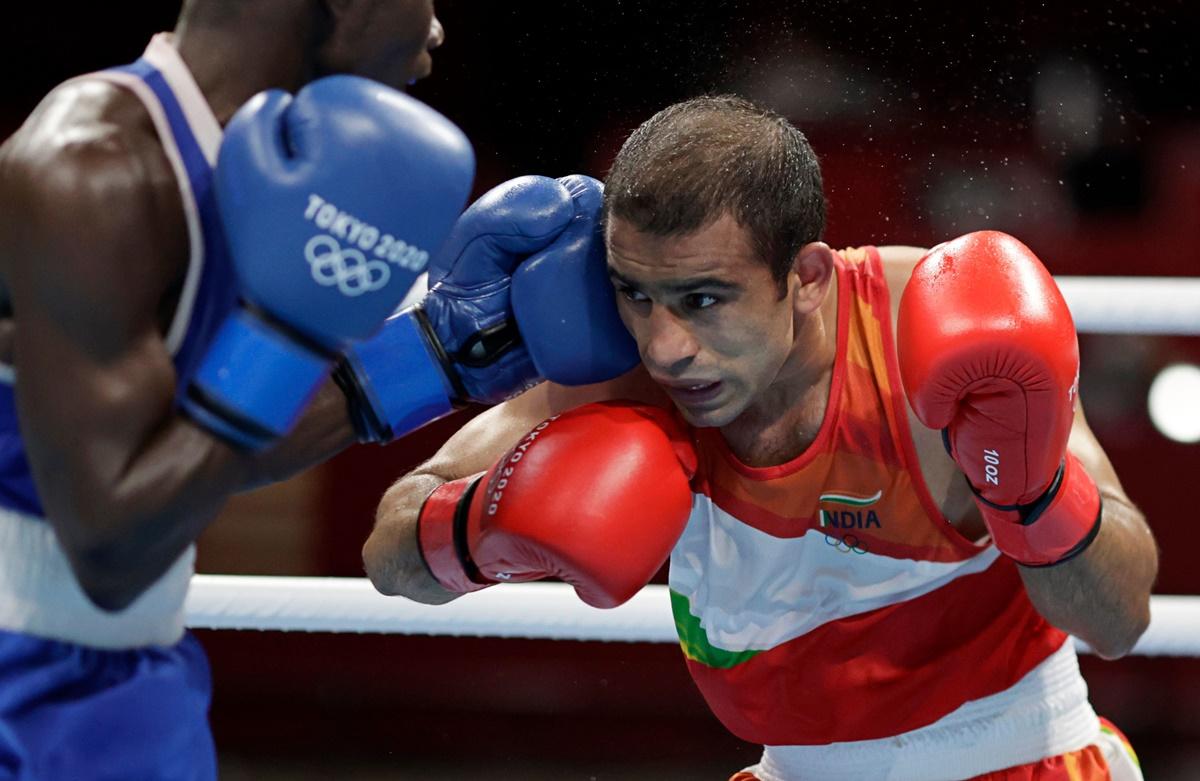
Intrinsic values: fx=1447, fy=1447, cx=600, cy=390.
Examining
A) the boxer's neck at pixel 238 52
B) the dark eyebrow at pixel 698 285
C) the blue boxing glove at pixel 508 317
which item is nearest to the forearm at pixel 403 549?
the blue boxing glove at pixel 508 317

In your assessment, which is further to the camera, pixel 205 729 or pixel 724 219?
pixel 724 219

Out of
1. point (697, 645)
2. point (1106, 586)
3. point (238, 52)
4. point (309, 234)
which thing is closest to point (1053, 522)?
point (1106, 586)

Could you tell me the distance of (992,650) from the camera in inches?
75.1

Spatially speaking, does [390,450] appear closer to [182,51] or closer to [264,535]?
[264,535]

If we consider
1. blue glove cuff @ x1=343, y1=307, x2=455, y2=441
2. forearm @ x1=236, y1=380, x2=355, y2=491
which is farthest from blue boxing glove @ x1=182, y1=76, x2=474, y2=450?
blue glove cuff @ x1=343, y1=307, x2=455, y2=441

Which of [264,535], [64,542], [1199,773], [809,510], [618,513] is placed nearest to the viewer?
[64,542]

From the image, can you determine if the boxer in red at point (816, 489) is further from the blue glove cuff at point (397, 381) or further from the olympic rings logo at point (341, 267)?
the olympic rings logo at point (341, 267)

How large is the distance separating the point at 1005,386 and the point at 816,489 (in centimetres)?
32

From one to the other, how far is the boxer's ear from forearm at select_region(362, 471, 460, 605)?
21.9 inches

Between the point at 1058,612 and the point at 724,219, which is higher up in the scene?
the point at 724,219

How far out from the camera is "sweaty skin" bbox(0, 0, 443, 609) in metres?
1.20

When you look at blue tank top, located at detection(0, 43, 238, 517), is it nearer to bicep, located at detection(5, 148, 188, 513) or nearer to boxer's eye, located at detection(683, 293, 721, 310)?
bicep, located at detection(5, 148, 188, 513)

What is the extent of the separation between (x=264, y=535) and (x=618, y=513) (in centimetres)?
269

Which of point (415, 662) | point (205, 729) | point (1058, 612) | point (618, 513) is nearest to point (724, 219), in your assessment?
point (618, 513)
